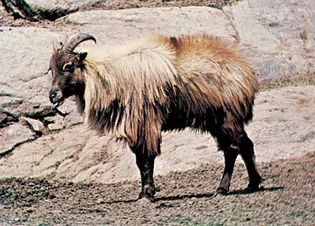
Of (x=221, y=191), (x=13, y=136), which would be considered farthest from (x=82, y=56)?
(x=13, y=136)

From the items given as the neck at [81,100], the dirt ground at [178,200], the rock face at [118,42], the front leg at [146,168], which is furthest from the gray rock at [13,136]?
the front leg at [146,168]

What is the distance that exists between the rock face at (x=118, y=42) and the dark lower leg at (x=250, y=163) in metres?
1.46

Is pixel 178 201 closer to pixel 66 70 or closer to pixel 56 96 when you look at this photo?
pixel 56 96

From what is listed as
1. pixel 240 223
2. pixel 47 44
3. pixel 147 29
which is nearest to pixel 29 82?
pixel 47 44

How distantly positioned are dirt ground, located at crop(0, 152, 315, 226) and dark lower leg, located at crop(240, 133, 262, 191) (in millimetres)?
130

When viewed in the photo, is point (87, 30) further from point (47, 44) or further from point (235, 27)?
point (235, 27)

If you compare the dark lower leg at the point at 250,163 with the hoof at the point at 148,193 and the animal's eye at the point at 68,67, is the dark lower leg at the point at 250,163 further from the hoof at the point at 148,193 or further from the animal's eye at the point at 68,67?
the animal's eye at the point at 68,67

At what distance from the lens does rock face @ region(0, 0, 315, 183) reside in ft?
42.5

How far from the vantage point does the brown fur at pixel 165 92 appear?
10719mm

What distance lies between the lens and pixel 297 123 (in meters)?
13.4

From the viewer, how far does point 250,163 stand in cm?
1109

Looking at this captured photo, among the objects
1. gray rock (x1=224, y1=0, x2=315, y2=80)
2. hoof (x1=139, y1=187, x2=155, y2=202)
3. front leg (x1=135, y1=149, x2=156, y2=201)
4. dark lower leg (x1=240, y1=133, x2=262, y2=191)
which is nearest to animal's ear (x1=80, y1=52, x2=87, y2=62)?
front leg (x1=135, y1=149, x2=156, y2=201)

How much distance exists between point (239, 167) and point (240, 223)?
3529 mm

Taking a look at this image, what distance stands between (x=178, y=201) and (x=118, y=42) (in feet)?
17.8
